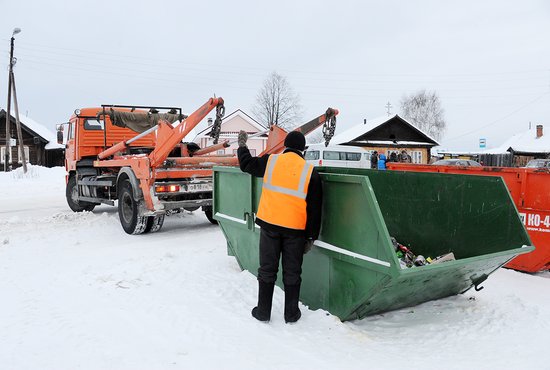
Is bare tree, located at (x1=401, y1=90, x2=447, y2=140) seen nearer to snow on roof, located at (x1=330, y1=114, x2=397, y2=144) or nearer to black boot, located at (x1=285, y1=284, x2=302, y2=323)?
snow on roof, located at (x1=330, y1=114, x2=397, y2=144)

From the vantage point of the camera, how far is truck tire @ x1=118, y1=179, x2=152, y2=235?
7414 millimetres

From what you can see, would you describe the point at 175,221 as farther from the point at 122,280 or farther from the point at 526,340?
the point at 526,340

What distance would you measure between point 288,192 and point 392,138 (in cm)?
3523

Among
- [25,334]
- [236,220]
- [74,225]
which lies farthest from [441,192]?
[74,225]

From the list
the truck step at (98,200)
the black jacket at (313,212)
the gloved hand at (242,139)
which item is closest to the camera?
the black jacket at (313,212)

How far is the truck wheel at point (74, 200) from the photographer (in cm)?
1026

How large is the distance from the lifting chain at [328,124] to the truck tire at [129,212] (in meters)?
3.21

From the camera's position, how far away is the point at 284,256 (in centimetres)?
364

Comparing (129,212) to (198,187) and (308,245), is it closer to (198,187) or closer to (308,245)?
(198,187)

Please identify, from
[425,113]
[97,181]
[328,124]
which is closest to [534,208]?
[328,124]

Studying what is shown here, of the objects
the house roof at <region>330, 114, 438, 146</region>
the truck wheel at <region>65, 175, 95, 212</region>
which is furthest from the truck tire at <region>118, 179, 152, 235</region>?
the house roof at <region>330, 114, 438, 146</region>

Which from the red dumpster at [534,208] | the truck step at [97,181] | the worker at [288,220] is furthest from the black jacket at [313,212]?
the truck step at [97,181]

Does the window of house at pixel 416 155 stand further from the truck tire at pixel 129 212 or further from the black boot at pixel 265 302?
the black boot at pixel 265 302

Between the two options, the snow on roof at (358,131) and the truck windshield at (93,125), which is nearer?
the truck windshield at (93,125)
